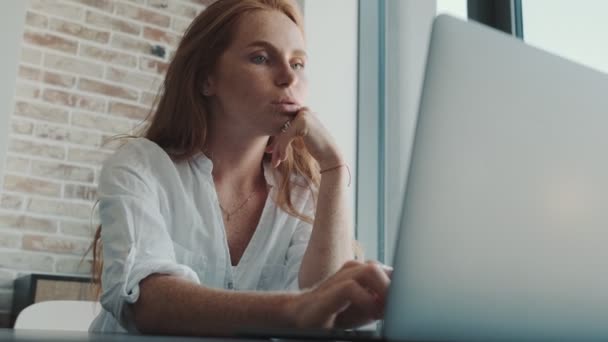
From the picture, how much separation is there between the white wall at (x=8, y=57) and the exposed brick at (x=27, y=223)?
9.8 inches

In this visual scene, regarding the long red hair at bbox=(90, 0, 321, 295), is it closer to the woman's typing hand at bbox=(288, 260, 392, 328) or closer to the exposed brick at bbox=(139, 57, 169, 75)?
the woman's typing hand at bbox=(288, 260, 392, 328)

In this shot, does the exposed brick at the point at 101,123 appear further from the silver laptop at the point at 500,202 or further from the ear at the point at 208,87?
the silver laptop at the point at 500,202

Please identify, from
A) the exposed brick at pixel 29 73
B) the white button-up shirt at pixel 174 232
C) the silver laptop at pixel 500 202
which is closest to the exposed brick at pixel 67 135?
the exposed brick at pixel 29 73

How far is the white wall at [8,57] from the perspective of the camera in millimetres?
3072

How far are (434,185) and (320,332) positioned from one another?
17cm

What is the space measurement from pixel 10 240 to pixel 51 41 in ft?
3.01

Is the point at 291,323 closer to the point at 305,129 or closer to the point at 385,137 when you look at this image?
the point at 305,129

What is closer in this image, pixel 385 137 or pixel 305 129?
Result: pixel 305 129

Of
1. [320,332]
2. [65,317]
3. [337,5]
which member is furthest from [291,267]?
[337,5]

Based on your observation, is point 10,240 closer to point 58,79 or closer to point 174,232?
point 58,79

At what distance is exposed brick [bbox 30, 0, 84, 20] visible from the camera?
3.26m

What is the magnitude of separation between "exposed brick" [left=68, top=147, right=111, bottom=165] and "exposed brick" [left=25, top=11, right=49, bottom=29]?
0.58 meters

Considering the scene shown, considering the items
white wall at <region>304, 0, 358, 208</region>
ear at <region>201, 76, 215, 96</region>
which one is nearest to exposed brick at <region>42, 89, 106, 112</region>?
white wall at <region>304, 0, 358, 208</region>

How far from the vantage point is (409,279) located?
558mm
